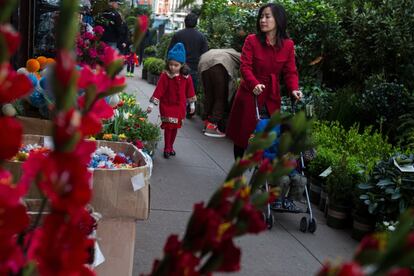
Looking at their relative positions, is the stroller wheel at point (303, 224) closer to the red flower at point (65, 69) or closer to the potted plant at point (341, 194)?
the potted plant at point (341, 194)

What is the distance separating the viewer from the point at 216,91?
917cm

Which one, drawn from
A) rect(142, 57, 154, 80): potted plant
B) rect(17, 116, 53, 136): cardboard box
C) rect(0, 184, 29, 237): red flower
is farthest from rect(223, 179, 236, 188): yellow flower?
rect(142, 57, 154, 80): potted plant

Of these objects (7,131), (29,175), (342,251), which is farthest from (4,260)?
(342,251)

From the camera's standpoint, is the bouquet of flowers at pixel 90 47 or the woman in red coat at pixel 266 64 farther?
the woman in red coat at pixel 266 64

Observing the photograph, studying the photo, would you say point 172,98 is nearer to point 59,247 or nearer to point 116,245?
point 116,245

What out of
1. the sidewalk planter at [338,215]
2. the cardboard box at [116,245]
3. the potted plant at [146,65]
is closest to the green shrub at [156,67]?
the potted plant at [146,65]

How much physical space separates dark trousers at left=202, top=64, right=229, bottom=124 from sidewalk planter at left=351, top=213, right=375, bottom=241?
435cm

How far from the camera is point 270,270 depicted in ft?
13.9

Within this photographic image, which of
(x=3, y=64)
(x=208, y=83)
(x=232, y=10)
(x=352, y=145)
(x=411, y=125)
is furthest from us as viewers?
(x=232, y=10)

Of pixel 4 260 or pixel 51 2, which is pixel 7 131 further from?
pixel 51 2

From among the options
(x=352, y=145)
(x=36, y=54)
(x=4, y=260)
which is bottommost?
(x=352, y=145)

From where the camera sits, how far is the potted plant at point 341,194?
5402mm

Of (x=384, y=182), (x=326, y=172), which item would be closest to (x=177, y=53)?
(x=326, y=172)

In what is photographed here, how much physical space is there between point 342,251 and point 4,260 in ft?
14.1
